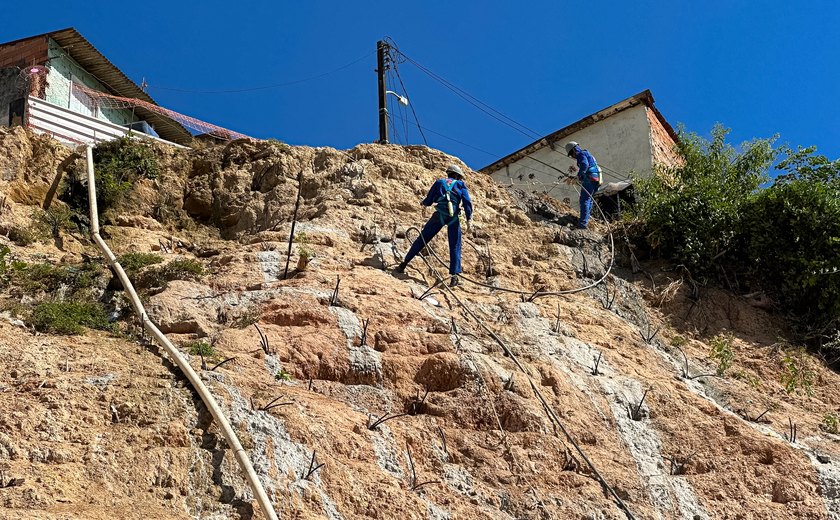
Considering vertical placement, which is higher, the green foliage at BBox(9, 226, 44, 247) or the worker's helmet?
the worker's helmet

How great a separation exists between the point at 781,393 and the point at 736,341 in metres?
1.25

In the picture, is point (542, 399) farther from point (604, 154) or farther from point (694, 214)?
point (604, 154)

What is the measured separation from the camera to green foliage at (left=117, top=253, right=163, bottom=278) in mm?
9977

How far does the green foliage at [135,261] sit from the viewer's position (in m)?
9.98

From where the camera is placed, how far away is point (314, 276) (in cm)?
1026

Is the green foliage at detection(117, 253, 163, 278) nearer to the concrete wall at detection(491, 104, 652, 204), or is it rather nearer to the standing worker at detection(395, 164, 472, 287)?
the standing worker at detection(395, 164, 472, 287)

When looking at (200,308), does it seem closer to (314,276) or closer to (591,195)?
(314,276)

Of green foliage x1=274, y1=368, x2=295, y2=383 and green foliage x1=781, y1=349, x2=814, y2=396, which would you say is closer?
green foliage x1=274, y1=368, x2=295, y2=383

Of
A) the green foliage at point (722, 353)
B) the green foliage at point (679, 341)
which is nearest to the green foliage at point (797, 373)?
the green foliage at point (722, 353)

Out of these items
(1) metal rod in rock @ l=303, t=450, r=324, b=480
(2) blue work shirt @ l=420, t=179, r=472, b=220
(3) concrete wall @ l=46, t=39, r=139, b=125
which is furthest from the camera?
(3) concrete wall @ l=46, t=39, r=139, b=125

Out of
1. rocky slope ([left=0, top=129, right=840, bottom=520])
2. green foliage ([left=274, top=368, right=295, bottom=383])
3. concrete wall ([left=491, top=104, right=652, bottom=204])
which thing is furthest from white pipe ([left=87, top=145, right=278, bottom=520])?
concrete wall ([left=491, top=104, right=652, bottom=204])

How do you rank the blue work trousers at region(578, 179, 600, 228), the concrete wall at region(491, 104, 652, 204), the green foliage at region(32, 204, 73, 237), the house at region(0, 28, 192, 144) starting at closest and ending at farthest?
the green foliage at region(32, 204, 73, 237)
the blue work trousers at region(578, 179, 600, 228)
the house at region(0, 28, 192, 144)
the concrete wall at region(491, 104, 652, 204)

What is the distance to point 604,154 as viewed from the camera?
63.9 feet

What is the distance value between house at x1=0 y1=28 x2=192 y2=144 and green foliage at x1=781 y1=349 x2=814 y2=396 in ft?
32.5
